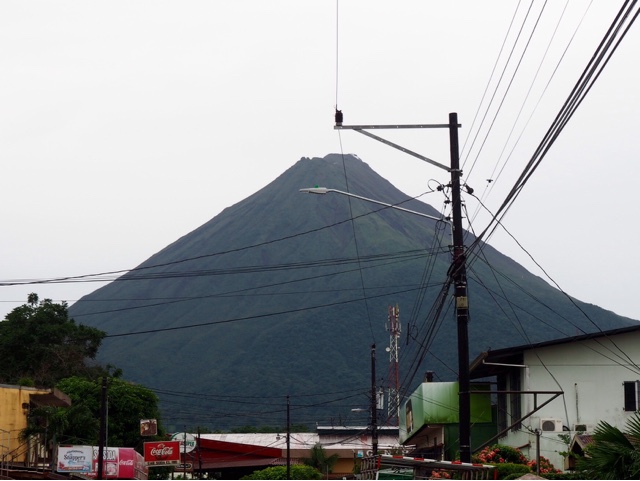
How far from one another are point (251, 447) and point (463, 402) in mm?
64445

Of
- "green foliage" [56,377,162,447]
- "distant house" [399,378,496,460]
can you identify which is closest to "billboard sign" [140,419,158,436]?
"green foliage" [56,377,162,447]

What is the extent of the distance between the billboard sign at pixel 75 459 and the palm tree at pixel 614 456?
34.3m

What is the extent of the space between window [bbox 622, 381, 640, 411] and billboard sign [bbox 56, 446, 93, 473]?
24.9 m

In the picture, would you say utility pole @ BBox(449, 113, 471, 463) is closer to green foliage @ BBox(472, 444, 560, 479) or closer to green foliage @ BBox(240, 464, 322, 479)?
green foliage @ BBox(472, 444, 560, 479)

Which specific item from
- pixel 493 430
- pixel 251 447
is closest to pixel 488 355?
pixel 493 430

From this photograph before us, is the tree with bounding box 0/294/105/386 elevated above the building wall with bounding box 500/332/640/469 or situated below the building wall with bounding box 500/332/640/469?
above

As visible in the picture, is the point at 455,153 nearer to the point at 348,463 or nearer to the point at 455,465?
the point at 455,465

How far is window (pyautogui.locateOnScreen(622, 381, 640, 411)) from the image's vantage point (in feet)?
122

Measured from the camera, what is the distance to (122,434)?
233 feet

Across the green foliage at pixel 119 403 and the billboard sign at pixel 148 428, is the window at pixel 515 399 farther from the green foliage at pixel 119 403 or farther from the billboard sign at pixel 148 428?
the green foliage at pixel 119 403

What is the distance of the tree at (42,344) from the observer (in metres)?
85.4

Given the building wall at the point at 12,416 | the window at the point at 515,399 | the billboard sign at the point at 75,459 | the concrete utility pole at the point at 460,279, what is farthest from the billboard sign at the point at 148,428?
the concrete utility pole at the point at 460,279

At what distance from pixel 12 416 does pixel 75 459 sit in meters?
3.61

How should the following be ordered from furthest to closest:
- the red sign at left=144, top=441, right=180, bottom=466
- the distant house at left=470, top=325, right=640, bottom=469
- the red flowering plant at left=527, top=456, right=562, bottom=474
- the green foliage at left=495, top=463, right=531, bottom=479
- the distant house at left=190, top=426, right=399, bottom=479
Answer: the distant house at left=190, top=426, right=399, bottom=479, the red sign at left=144, top=441, right=180, bottom=466, the distant house at left=470, top=325, right=640, bottom=469, the red flowering plant at left=527, top=456, right=562, bottom=474, the green foliage at left=495, top=463, right=531, bottom=479
